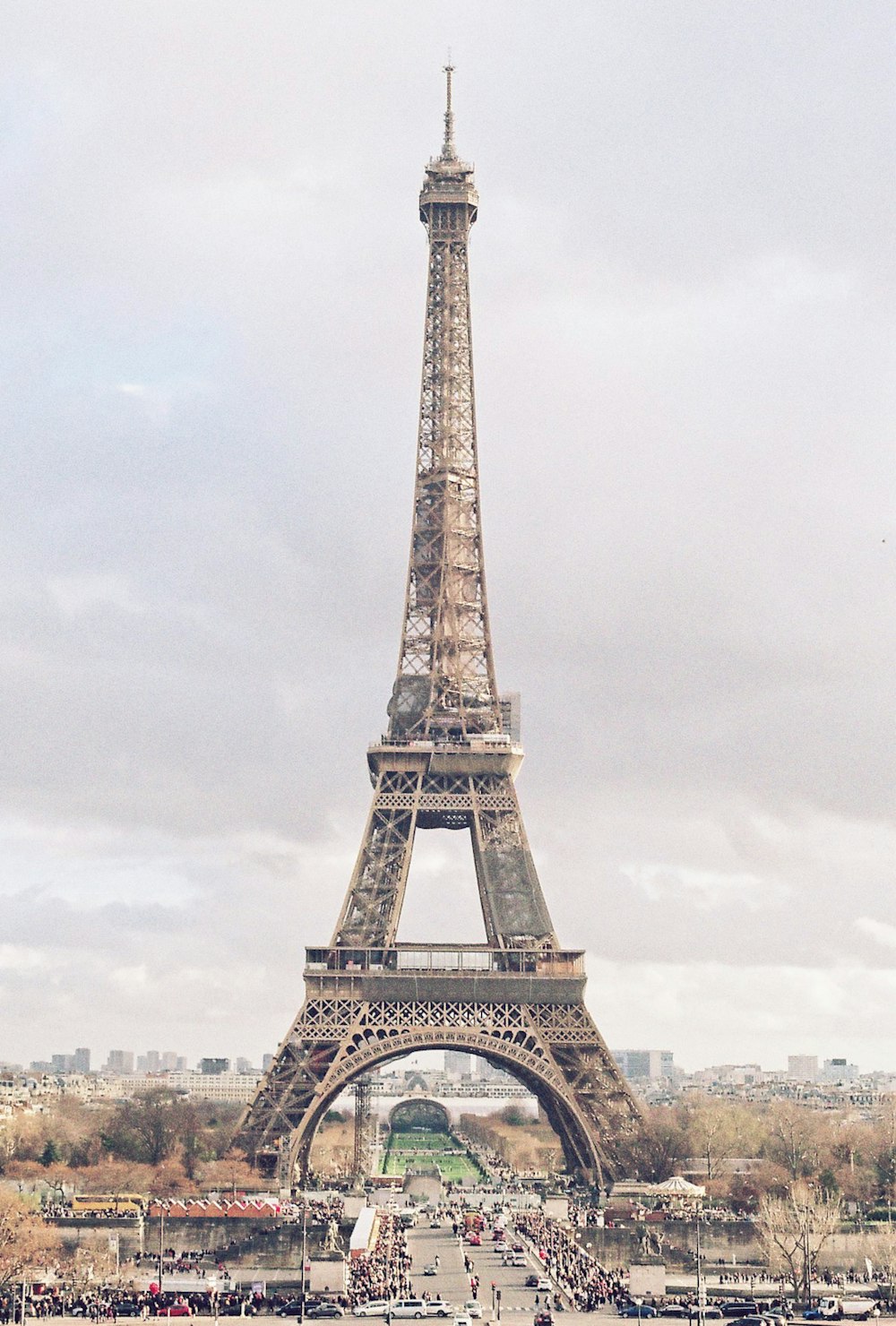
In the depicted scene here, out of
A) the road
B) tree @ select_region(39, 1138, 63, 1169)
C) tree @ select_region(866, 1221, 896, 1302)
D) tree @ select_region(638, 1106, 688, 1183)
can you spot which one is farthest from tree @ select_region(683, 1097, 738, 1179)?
tree @ select_region(39, 1138, 63, 1169)

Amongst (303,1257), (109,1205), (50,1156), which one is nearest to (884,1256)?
(303,1257)

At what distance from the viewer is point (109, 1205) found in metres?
95.1

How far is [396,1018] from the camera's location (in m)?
104

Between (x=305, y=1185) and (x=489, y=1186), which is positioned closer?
(x=305, y=1185)

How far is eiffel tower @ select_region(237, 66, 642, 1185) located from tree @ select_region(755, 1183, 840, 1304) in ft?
43.7

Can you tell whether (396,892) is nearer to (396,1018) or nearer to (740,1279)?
(396,1018)

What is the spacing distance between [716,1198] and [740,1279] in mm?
23114

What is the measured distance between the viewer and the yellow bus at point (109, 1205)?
9112 cm

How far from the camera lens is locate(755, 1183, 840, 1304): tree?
79.4 meters

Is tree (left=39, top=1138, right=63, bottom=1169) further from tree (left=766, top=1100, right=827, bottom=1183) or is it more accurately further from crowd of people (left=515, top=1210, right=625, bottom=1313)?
tree (left=766, top=1100, right=827, bottom=1183)

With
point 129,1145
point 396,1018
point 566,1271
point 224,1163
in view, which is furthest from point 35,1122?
point 566,1271

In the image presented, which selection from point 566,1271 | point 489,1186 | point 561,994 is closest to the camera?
point 566,1271

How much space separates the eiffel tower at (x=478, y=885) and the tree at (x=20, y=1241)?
16.2 metres

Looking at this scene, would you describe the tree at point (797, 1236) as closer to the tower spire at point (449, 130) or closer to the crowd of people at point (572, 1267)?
the crowd of people at point (572, 1267)
